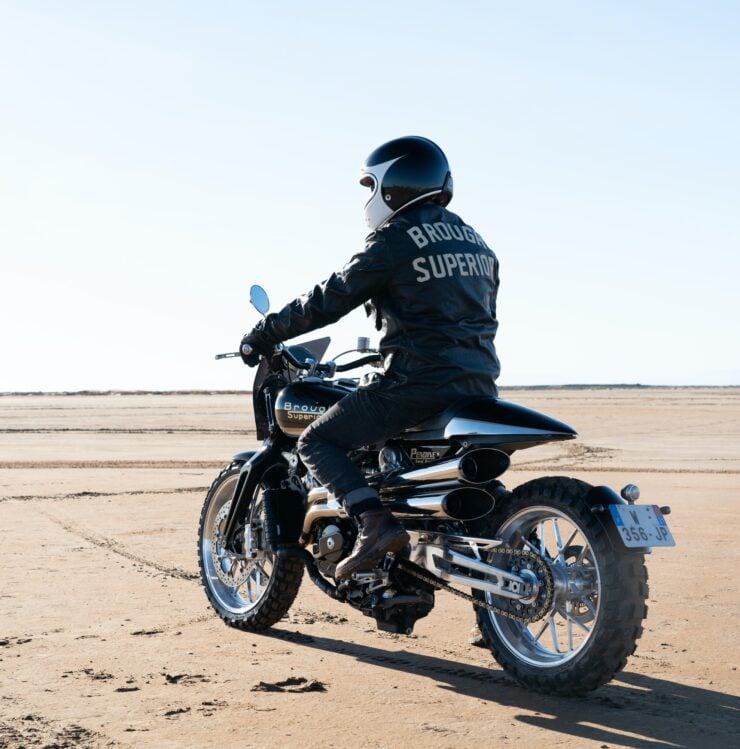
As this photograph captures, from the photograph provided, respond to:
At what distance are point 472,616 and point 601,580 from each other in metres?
2.12

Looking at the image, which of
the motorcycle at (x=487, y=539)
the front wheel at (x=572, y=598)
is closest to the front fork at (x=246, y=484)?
the motorcycle at (x=487, y=539)

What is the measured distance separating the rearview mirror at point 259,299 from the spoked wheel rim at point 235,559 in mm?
1120

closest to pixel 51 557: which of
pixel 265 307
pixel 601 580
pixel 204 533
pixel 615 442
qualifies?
pixel 204 533

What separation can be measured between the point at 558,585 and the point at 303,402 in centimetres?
181

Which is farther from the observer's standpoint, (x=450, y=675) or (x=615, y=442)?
(x=615, y=442)

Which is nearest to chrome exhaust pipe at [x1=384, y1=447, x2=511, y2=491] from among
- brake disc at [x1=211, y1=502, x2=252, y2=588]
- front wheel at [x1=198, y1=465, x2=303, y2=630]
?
front wheel at [x1=198, y1=465, x2=303, y2=630]

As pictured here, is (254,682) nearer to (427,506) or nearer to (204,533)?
(427,506)

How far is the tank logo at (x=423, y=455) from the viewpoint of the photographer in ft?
17.1

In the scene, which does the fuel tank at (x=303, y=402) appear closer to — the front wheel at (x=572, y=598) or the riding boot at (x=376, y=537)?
the riding boot at (x=376, y=537)

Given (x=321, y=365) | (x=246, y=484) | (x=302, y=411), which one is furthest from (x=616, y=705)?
(x=246, y=484)

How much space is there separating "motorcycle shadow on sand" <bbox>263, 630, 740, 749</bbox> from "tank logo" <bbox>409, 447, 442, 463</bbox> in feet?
3.23

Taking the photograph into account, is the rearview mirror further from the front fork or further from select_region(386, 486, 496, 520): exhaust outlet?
select_region(386, 486, 496, 520): exhaust outlet

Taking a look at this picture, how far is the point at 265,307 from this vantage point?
625 cm

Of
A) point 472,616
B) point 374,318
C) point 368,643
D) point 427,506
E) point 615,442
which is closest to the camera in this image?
point 427,506
